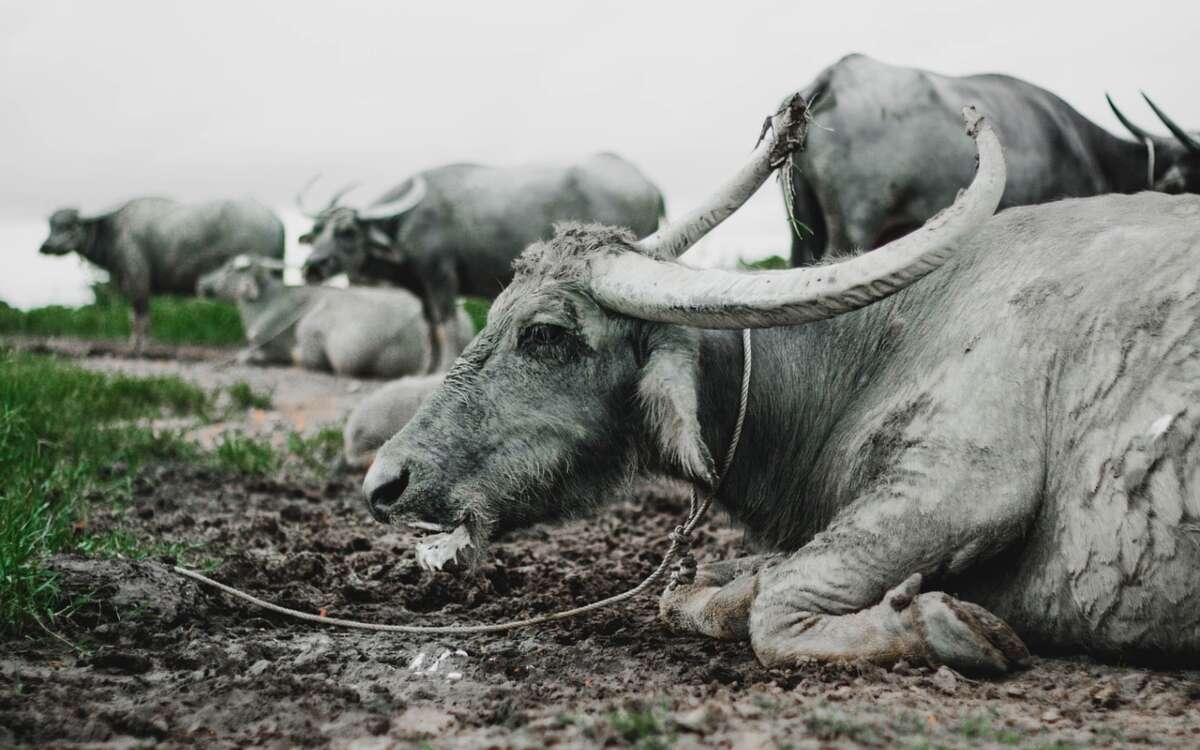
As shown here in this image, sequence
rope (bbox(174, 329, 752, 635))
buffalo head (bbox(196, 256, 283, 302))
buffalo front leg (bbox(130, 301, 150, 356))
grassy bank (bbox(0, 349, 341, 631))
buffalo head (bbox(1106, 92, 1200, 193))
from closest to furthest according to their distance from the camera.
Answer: rope (bbox(174, 329, 752, 635)), grassy bank (bbox(0, 349, 341, 631)), buffalo head (bbox(1106, 92, 1200, 193)), buffalo front leg (bbox(130, 301, 150, 356)), buffalo head (bbox(196, 256, 283, 302))

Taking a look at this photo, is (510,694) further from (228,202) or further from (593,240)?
(228,202)

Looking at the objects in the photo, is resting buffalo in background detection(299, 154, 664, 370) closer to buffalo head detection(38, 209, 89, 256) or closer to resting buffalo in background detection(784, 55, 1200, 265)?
resting buffalo in background detection(784, 55, 1200, 265)

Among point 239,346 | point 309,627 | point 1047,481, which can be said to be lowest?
point 239,346

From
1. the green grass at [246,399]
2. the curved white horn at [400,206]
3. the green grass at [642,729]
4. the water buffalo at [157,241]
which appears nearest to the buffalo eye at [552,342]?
the green grass at [642,729]

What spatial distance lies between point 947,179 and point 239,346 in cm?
1190

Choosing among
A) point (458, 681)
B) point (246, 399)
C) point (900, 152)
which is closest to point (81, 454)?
point (246, 399)

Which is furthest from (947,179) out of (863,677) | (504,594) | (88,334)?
(88,334)

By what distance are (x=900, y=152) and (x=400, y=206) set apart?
5.60 m

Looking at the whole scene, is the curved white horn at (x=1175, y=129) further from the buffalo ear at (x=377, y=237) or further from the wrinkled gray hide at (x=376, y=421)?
the buffalo ear at (x=377, y=237)

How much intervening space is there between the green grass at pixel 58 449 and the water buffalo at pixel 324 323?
10.2 ft

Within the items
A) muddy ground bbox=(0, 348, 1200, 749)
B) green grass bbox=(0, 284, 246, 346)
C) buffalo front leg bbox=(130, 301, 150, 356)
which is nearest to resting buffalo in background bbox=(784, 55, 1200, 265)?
muddy ground bbox=(0, 348, 1200, 749)

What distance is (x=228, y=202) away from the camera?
656 inches

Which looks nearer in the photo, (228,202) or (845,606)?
(845,606)

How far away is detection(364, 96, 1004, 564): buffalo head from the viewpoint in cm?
339
